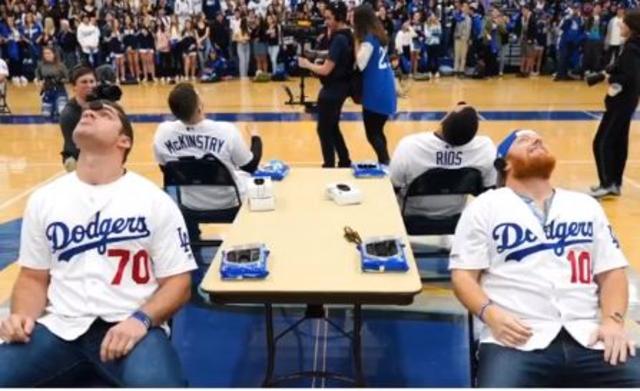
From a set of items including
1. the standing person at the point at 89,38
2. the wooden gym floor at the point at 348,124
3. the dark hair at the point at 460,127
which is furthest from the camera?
the standing person at the point at 89,38

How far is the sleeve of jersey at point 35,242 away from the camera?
2543mm

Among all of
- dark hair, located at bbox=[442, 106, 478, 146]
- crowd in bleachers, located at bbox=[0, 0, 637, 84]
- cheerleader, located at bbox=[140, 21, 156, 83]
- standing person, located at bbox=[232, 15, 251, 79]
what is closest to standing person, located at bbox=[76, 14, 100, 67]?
crowd in bleachers, located at bbox=[0, 0, 637, 84]

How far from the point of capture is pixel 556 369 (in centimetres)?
240

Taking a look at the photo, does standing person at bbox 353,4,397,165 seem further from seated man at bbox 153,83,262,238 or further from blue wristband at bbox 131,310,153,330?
blue wristband at bbox 131,310,153,330

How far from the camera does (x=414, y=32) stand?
16359mm

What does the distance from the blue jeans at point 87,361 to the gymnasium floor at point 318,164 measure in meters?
1.01

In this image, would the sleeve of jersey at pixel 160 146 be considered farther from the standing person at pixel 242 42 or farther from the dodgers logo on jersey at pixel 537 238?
the standing person at pixel 242 42

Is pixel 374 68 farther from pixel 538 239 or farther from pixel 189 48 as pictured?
pixel 189 48

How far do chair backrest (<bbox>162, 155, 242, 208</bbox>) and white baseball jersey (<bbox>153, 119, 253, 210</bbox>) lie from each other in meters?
0.08

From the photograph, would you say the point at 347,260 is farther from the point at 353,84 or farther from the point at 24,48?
the point at 24,48

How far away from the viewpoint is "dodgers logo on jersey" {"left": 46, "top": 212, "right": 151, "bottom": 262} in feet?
8.29

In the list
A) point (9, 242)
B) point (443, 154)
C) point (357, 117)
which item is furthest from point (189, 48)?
point (443, 154)

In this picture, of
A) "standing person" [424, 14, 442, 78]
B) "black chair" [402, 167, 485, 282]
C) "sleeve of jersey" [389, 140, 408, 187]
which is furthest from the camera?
"standing person" [424, 14, 442, 78]

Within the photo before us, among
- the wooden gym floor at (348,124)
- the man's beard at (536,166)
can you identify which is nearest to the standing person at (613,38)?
the wooden gym floor at (348,124)
